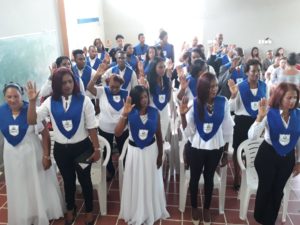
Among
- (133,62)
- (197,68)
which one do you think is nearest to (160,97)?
(197,68)

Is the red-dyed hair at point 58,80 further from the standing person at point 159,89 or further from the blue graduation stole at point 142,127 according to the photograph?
the standing person at point 159,89

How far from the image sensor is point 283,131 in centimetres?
232

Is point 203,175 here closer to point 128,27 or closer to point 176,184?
point 176,184

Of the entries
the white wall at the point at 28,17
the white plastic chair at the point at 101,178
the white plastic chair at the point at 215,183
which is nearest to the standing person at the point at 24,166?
the white plastic chair at the point at 101,178

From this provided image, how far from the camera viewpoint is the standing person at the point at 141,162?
259 centimetres

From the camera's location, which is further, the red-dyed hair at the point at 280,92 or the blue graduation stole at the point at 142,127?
the blue graduation stole at the point at 142,127

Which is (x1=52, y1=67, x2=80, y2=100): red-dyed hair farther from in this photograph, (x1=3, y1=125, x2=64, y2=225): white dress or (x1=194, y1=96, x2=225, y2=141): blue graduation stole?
(x1=194, y1=96, x2=225, y2=141): blue graduation stole

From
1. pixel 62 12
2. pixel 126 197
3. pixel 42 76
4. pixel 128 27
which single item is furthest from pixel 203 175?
pixel 128 27

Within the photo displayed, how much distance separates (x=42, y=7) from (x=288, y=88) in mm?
4451

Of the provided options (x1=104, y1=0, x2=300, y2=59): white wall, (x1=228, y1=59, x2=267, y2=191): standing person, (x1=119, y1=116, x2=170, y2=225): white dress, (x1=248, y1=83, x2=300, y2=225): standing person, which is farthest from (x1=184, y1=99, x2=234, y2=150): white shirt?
(x1=104, y1=0, x2=300, y2=59): white wall

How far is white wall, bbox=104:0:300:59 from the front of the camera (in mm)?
8398

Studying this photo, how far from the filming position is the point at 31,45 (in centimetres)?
480

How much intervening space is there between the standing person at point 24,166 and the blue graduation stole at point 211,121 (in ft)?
4.27

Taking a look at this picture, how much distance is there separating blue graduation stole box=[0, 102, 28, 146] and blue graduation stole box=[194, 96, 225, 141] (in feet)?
4.70
